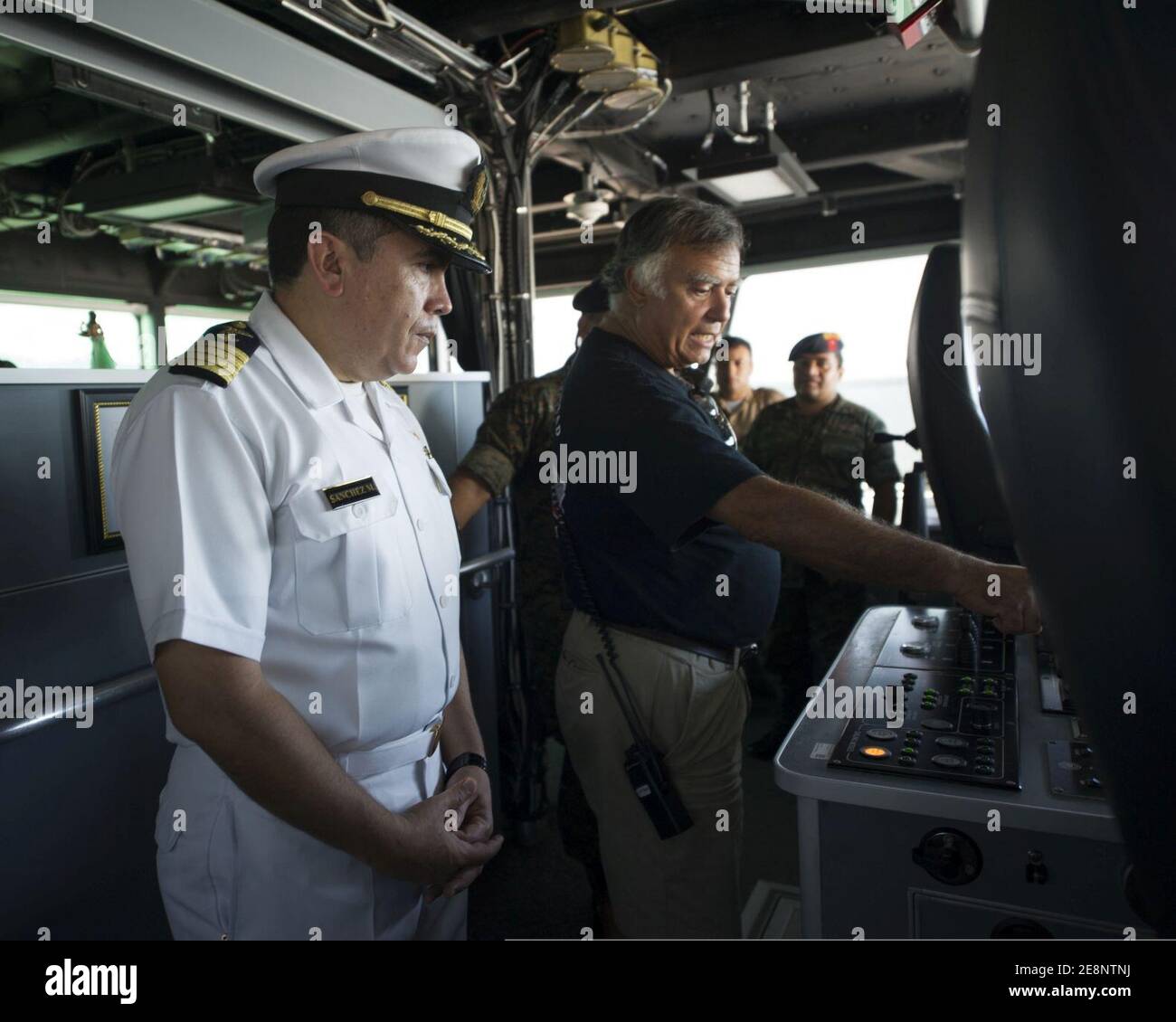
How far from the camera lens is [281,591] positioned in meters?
0.98

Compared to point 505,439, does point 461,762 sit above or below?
below

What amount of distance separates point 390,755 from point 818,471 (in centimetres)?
290

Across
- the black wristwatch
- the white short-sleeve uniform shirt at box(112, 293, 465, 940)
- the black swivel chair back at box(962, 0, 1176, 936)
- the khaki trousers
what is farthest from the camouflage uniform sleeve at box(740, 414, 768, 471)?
the black swivel chair back at box(962, 0, 1176, 936)

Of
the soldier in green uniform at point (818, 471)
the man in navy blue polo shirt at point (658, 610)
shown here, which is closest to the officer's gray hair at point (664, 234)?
the man in navy blue polo shirt at point (658, 610)

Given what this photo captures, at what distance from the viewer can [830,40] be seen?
2793 mm

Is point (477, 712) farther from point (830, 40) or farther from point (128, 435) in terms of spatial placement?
point (830, 40)

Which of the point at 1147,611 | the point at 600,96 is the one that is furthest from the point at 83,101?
the point at 1147,611

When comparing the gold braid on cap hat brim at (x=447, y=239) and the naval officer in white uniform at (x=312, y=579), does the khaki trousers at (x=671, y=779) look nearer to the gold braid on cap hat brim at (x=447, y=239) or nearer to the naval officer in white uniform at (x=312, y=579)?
the naval officer in white uniform at (x=312, y=579)

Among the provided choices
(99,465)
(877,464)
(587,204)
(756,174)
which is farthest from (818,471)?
(99,465)

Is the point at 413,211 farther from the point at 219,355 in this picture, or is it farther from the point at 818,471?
the point at 818,471

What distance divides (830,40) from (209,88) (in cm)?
197

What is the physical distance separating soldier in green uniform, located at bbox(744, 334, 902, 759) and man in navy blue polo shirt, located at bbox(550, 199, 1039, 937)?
6.75ft

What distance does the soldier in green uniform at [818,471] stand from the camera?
143 inches

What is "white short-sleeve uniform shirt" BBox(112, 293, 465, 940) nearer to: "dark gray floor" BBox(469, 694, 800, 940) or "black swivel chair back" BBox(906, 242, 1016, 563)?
"black swivel chair back" BBox(906, 242, 1016, 563)
